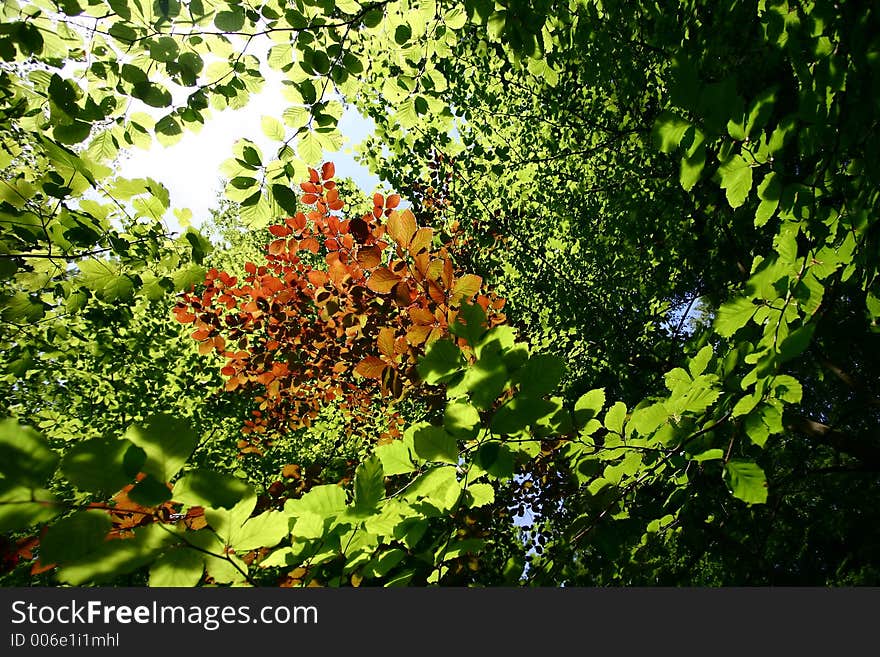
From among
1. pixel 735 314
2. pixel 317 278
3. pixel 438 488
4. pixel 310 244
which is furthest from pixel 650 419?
pixel 310 244

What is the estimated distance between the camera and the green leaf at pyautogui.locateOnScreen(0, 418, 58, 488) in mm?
589

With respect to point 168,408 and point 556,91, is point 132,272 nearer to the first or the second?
point 556,91

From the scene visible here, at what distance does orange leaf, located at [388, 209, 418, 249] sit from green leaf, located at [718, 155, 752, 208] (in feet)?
3.32

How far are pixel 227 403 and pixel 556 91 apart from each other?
883cm

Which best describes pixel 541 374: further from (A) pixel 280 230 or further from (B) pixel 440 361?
(A) pixel 280 230

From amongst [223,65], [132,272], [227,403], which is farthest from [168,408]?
[223,65]

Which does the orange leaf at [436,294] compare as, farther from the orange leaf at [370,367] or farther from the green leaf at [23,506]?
the green leaf at [23,506]

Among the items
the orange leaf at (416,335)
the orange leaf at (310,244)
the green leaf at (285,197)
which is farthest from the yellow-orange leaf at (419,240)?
the orange leaf at (310,244)

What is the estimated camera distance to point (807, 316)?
1.31 m

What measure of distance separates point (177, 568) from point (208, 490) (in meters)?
0.16

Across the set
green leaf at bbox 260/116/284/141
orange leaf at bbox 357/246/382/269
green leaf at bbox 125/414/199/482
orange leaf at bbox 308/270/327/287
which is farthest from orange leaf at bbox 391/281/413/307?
orange leaf at bbox 308/270/327/287

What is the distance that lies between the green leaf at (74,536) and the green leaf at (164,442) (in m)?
0.11

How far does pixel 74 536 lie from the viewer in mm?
646

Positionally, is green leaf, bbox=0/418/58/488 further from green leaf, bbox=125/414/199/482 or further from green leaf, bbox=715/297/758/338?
green leaf, bbox=715/297/758/338
